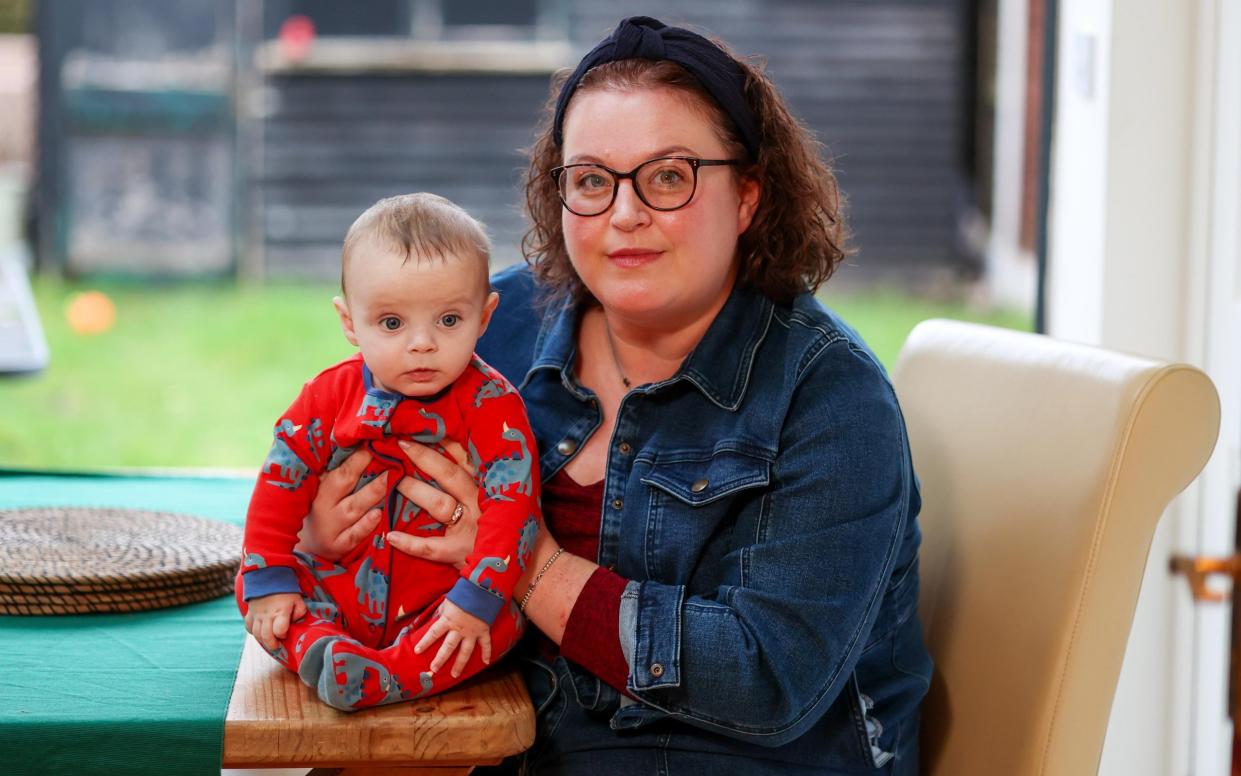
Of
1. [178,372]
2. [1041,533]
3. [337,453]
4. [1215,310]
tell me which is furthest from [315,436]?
[178,372]

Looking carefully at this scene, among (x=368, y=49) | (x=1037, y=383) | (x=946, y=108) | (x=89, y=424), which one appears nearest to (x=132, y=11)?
(x=368, y=49)

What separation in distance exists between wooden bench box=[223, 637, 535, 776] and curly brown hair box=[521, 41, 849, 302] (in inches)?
24.4

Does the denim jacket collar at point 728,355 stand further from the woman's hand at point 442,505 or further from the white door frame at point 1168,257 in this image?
the white door frame at point 1168,257

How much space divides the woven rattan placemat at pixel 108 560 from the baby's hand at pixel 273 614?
11.6 inches

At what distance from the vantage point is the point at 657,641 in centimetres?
144

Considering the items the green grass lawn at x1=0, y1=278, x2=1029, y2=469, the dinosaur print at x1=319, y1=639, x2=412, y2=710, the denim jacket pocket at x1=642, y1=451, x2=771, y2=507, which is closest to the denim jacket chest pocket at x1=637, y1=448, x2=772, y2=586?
the denim jacket pocket at x1=642, y1=451, x2=771, y2=507

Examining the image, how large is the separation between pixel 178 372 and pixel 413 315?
219 inches

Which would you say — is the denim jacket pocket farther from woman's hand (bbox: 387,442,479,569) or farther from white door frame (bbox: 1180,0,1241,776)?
white door frame (bbox: 1180,0,1241,776)

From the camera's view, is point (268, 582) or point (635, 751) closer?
point (268, 582)

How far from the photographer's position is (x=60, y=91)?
7.21 metres

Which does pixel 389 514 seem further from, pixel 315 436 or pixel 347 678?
pixel 347 678

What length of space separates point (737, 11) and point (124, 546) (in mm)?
6650

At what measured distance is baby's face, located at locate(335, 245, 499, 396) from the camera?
1413mm

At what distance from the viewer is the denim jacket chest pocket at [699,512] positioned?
59.6 inches
